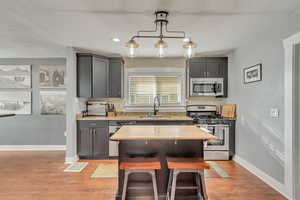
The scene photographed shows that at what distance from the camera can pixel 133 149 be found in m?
2.42

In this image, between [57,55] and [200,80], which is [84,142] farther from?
[200,80]

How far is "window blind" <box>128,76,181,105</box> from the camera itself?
487cm

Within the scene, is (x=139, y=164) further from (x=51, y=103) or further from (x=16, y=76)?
(x=16, y=76)

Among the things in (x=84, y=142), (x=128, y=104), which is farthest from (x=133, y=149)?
(x=128, y=104)

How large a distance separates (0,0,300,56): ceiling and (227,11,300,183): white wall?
7.5 inches

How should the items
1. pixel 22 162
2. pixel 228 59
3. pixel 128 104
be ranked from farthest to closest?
pixel 128 104
pixel 228 59
pixel 22 162

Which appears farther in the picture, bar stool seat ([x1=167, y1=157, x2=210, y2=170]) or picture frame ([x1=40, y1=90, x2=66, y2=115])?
picture frame ([x1=40, y1=90, x2=66, y2=115])

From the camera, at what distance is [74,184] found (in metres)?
2.97

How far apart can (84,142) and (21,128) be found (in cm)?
205

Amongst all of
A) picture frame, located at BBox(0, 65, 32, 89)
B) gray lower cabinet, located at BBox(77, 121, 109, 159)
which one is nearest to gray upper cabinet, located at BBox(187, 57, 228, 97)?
gray lower cabinet, located at BBox(77, 121, 109, 159)

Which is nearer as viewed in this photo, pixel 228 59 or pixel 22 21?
pixel 22 21

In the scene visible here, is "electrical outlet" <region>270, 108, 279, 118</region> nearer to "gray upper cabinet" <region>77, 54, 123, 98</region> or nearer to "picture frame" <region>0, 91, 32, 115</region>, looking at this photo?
"gray upper cabinet" <region>77, 54, 123, 98</region>

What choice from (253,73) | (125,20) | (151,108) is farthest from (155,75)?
(125,20)

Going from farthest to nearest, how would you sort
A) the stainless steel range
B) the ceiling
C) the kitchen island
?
the stainless steel range
the kitchen island
the ceiling
